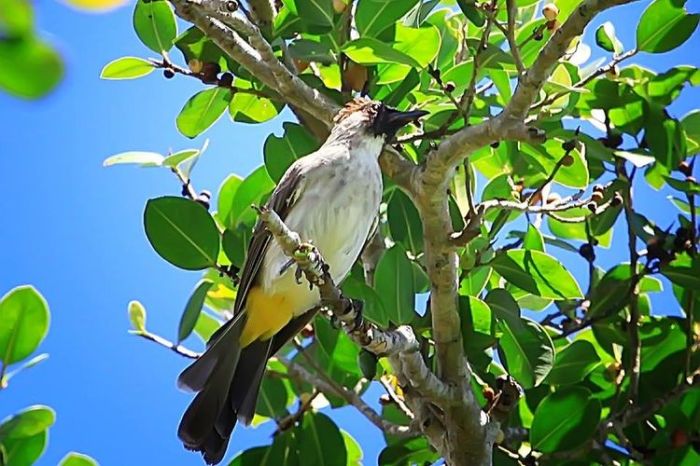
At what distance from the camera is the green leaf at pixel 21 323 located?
2.73 metres

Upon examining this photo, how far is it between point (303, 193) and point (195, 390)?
72 centimetres

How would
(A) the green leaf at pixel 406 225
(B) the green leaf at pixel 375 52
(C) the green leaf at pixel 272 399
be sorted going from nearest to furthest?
1. (B) the green leaf at pixel 375 52
2. (A) the green leaf at pixel 406 225
3. (C) the green leaf at pixel 272 399

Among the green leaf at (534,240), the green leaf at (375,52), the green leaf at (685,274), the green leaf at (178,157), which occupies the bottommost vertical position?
the green leaf at (685,274)

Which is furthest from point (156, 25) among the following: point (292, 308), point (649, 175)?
point (649, 175)

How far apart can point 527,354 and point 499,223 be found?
1.34 ft

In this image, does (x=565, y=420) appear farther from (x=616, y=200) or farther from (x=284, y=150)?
(x=284, y=150)

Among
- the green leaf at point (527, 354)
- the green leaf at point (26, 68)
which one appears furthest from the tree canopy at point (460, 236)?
the green leaf at point (26, 68)

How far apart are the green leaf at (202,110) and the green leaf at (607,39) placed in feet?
4.04

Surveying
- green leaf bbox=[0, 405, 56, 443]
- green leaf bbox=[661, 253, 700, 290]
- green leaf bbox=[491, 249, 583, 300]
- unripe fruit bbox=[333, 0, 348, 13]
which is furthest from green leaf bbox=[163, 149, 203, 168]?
green leaf bbox=[661, 253, 700, 290]

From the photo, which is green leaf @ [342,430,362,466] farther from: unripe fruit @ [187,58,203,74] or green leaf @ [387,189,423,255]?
unripe fruit @ [187,58,203,74]

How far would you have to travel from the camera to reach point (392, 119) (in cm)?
298

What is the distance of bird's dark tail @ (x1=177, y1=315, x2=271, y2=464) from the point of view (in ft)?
9.37

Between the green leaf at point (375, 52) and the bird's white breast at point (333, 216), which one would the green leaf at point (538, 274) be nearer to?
the bird's white breast at point (333, 216)

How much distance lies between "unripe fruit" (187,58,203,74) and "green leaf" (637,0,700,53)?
138cm
